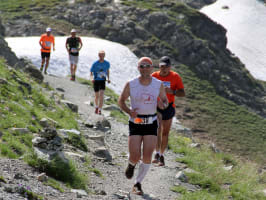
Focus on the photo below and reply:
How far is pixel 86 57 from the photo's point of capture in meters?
36.2

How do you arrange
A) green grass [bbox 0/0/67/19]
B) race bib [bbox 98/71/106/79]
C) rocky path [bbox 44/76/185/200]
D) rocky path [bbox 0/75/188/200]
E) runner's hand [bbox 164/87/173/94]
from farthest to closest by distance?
green grass [bbox 0/0/67/19], race bib [bbox 98/71/106/79], runner's hand [bbox 164/87/173/94], rocky path [bbox 44/76/185/200], rocky path [bbox 0/75/188/200]

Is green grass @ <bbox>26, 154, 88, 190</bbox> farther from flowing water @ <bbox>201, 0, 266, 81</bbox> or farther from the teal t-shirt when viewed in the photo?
flowing water @ <bbox>201, 0, 266, 81</bbox>

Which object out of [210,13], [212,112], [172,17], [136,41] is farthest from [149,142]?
[210,13]

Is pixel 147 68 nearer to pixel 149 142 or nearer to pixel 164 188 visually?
pixel 149 142

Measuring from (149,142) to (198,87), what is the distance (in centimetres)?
3896

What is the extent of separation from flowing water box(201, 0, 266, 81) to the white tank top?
61.0 m

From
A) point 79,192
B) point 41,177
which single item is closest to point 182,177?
point 79,192

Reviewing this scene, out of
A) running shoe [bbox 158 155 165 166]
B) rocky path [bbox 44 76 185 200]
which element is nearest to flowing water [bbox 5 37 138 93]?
rocky path [bbox 44 76 185 200]

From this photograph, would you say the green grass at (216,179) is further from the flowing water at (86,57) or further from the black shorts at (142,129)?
the flowing water at (86,57)

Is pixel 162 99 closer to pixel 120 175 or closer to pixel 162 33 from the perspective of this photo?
pixel 120 175

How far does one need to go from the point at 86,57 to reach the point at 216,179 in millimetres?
28288

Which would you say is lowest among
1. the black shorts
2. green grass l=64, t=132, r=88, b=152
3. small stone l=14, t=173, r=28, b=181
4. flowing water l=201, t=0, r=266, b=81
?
flowing water l=201, t=0, r=266, b=81

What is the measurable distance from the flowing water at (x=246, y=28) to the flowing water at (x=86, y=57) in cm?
3264

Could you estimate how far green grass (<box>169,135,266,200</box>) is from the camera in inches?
333
